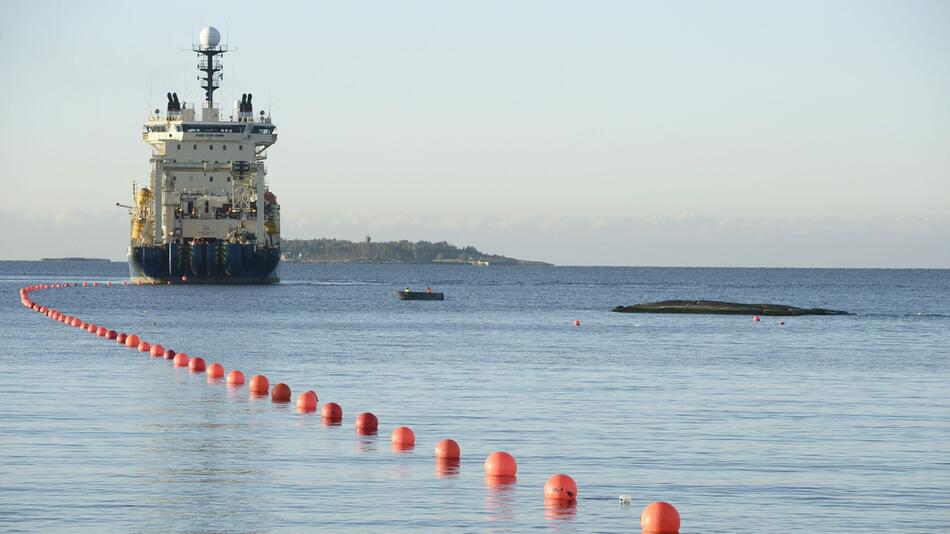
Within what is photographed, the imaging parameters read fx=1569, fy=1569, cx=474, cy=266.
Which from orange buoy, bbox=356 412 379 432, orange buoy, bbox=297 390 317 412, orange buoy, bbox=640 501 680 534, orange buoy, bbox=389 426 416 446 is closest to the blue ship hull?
orange buoy, bbox=297 390 317 412

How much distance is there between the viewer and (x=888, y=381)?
44.8 metres

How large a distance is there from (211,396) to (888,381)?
1949 cm

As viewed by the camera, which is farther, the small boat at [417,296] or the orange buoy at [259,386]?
the small boat at [417,296]

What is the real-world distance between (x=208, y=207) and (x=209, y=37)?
2294cm

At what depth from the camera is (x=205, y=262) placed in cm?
13225

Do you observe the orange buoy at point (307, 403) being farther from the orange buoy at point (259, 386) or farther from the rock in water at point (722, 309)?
the rock in water at point (722, 309)

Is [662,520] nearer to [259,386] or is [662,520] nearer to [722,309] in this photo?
[259,386]

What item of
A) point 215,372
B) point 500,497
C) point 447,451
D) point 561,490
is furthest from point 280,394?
point 561,490

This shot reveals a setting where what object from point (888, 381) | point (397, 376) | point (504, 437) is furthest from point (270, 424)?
point (888, 381)

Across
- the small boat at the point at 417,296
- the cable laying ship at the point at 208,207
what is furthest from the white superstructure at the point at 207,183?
the small boat at the point at 417,296

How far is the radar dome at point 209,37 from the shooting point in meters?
150

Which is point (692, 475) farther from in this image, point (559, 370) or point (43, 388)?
point (559, 370)

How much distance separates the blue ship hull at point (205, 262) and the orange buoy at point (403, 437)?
10614 cm

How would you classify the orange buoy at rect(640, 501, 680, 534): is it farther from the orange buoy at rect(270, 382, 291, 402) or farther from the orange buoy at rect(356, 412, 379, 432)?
the orange buoy at rect(270, 382, 291, 402)
